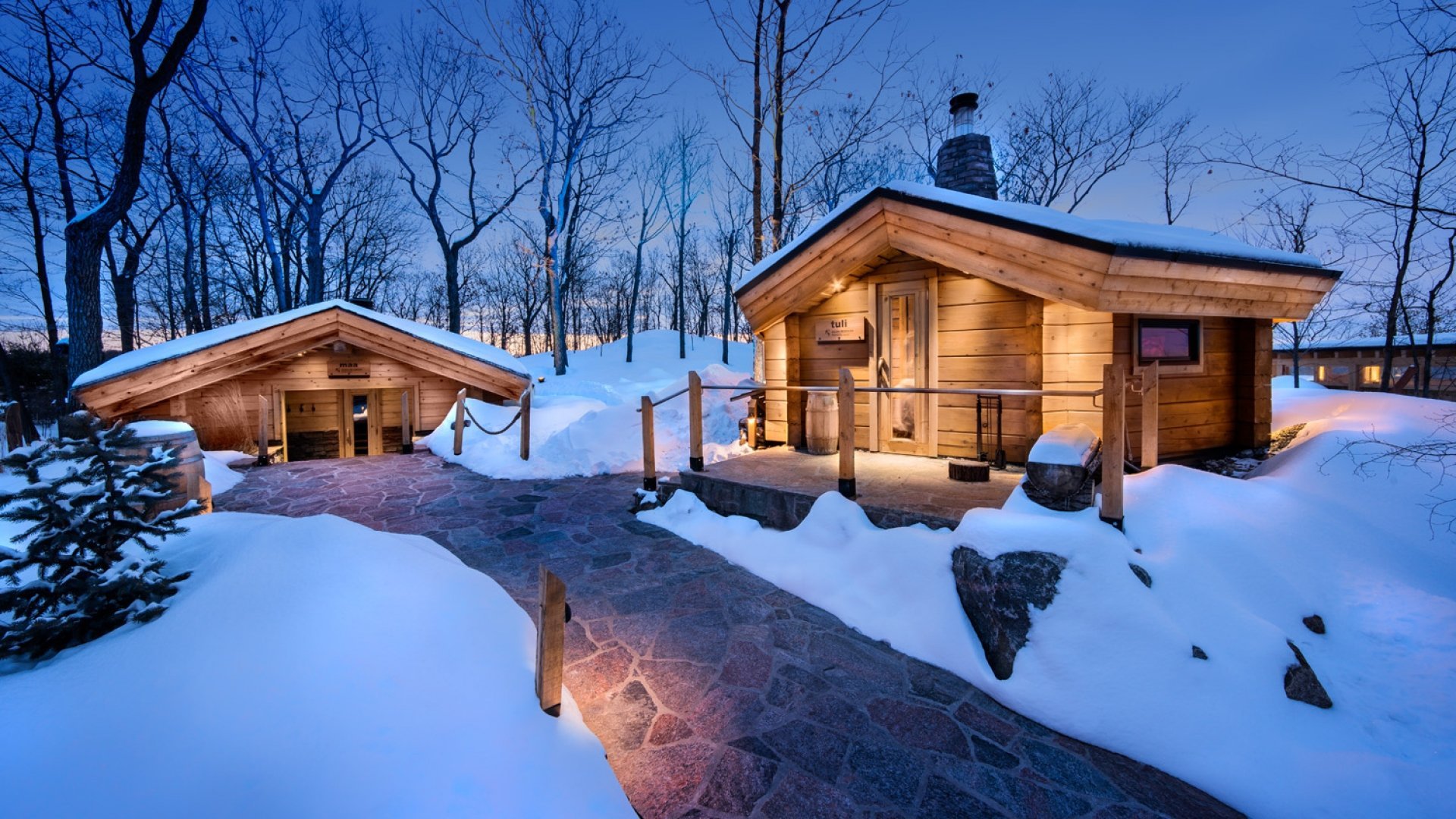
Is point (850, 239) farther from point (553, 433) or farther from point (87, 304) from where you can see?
point (87, 304)

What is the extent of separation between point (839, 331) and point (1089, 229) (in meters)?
3.45

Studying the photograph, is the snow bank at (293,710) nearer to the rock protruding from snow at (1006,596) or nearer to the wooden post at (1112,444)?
the rock protruding from snow at (1006,596)

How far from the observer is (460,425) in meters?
11.7

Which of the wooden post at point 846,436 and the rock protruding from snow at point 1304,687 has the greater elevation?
the wooden post at point 846,436

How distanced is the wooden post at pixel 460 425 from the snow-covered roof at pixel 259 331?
153cm

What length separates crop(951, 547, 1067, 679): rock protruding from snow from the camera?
3.62 m

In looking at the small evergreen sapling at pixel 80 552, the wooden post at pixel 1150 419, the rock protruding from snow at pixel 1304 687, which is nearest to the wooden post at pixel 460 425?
the small evergreen sapling at pixel 80 552

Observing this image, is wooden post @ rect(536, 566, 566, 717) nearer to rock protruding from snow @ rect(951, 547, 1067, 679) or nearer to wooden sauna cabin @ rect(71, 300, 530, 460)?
rock protruding from snow @ rect(951, 547, 1067, 679)

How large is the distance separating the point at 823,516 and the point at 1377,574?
4155mm

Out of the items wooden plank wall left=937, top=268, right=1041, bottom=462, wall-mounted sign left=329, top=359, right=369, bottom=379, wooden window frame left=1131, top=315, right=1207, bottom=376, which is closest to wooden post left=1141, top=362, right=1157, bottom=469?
wooden plank wall left=937, top=268, right=1041, bottom=462

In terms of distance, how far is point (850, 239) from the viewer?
24.3 ft

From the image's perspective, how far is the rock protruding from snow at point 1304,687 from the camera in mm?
3191

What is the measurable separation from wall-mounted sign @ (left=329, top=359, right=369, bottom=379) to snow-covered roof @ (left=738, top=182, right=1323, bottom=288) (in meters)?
10.9

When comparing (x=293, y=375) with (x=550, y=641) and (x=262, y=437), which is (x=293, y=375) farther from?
(x=550, y=641)
